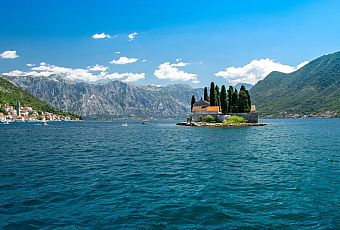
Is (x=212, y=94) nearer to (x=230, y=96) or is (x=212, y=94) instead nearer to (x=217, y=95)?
(x=217, y=95)

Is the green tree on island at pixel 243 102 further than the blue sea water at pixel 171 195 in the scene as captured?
Yes

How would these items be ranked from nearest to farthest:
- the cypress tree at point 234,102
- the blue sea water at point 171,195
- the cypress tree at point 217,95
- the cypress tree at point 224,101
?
the blue sea water at point 171,195 → the cypress tree at point 234,102 → the cypress tree at point 224,101 → the cypress tree at point 217,95

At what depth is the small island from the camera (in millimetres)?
133625

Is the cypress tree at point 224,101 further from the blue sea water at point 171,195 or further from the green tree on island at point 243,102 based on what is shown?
the blue sea water at point 171,195

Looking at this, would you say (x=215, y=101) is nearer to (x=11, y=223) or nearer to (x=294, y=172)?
(x=294, y=172)

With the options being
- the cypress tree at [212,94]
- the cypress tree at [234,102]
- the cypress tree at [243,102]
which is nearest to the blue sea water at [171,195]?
the cypress tree at [243,102]

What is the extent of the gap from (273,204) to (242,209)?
237 centimetres

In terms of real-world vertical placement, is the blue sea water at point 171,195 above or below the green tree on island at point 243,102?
below

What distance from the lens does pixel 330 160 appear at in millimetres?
37375

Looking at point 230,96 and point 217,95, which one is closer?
point 230,96

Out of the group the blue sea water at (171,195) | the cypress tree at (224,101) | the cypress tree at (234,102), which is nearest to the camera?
the blue sea water at (171,195)

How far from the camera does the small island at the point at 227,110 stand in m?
134

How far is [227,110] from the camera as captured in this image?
139 meters

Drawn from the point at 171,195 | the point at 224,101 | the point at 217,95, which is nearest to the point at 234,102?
the point at 224,101
